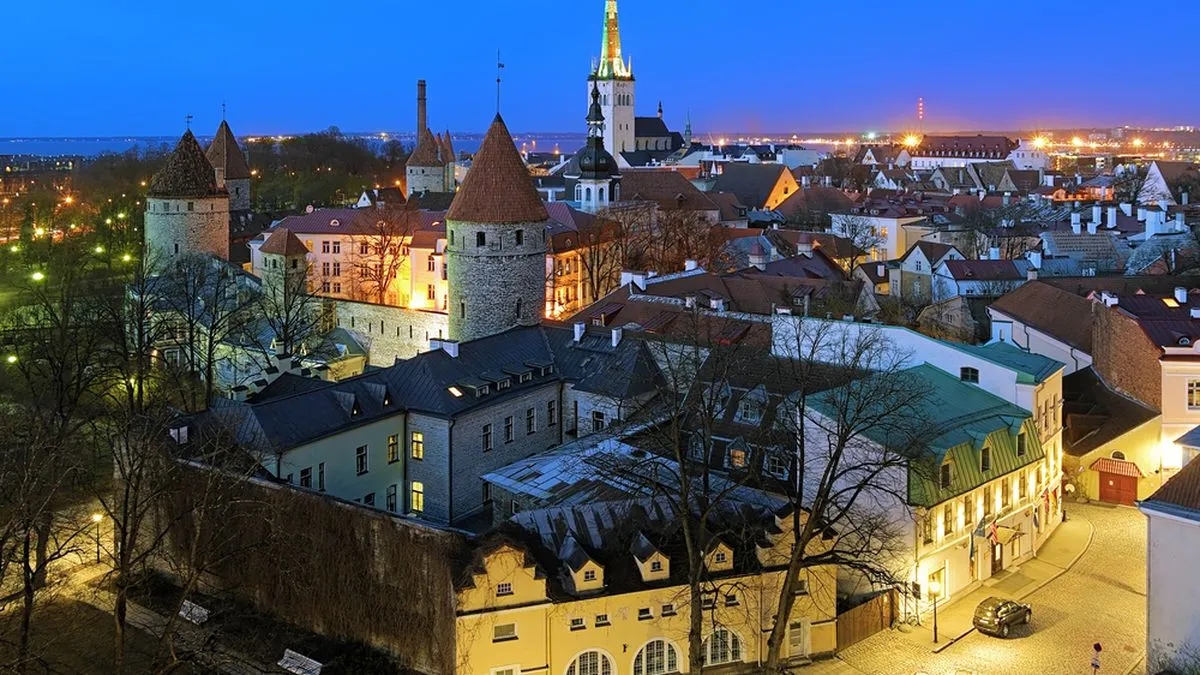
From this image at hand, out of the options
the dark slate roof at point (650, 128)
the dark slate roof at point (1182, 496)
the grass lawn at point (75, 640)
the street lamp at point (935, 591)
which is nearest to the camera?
the dark slate roof at point (1182, 496)

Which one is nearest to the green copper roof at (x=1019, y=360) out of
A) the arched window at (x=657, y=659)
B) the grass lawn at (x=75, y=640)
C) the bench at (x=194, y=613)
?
the arched window at (x=657, y=659)

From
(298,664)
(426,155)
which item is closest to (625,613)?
(298,664)

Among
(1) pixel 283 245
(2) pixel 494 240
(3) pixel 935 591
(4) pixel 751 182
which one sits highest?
(4) pixel 751 182

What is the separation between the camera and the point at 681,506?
60.0 feet

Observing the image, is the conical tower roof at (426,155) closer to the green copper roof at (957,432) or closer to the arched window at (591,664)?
the green copper roof at (957,432)

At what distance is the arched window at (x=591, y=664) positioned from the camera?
1830 centimetres

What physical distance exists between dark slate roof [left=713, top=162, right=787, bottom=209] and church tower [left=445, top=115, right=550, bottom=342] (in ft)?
173

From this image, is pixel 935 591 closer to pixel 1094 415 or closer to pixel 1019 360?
pixel 1019 360

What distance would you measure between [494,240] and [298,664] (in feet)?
55.6

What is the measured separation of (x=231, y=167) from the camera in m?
69.1

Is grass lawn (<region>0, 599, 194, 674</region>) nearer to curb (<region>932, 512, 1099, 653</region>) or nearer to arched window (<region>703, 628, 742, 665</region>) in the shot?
arched window (<region>703, 628, 742, 665</region>)

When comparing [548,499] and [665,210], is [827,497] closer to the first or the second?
[548,499]

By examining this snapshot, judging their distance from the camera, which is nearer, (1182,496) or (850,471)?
(1182,496)

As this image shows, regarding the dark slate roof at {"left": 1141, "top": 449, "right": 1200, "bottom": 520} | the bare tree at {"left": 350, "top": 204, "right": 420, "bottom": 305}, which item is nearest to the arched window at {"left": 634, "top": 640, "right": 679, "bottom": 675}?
the dark slate roof at {"left": 1141, "top": 449, "right": 1200, "bottom": 520}
